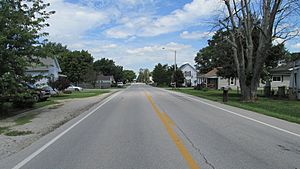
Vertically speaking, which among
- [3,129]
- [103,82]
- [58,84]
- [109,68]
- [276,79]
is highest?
[109,68]

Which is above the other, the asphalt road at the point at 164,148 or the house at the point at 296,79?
the house at the point at 296,79

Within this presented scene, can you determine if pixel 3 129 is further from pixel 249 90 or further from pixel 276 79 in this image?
pixel 276 79

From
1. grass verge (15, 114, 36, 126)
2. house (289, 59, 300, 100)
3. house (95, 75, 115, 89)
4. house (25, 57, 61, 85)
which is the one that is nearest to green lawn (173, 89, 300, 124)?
house (289, 59, 300, 100)

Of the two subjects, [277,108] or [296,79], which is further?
[296,79]

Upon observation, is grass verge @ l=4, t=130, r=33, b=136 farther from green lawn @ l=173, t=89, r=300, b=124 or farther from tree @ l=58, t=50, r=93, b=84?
tree @ l=58, t=50, r=93, b=84

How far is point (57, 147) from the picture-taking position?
8.11m

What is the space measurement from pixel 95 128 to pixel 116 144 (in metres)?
3.18

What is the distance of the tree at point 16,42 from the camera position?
1386 cm

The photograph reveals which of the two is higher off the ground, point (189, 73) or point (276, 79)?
point (189, 73)

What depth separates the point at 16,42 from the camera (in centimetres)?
1451

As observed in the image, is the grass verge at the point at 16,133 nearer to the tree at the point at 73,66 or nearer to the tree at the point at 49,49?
the tree at the point at 49,49

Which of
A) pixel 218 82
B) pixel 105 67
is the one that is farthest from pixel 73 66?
pixel 105 67

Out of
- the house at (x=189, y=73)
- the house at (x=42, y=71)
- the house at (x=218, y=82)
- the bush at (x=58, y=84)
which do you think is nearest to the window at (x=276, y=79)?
the house at (x=218, y=82)

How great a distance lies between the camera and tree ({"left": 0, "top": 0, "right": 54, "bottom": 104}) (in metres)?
13.9
